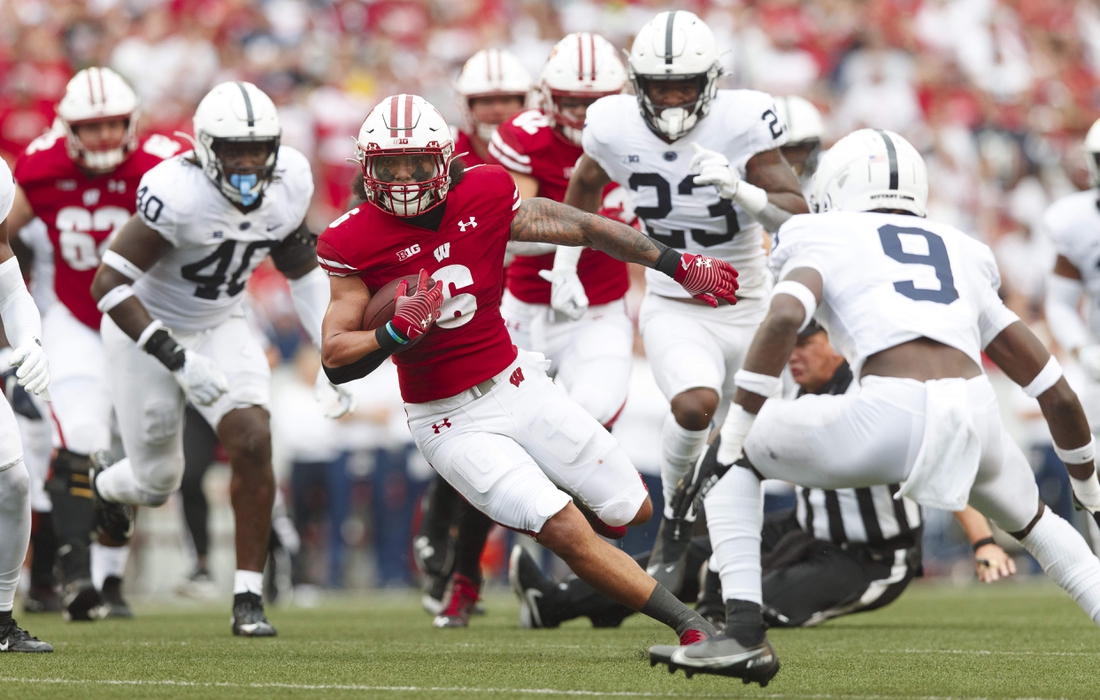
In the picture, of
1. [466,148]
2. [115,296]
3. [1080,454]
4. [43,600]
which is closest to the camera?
[1080,454]

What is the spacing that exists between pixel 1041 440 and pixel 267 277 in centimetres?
556

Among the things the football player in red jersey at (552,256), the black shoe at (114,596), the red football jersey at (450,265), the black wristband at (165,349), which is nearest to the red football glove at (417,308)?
the red football jersey at (450,265)

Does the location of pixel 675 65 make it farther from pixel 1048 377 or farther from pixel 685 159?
pixel 1048 377

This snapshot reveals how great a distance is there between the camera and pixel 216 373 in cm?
573

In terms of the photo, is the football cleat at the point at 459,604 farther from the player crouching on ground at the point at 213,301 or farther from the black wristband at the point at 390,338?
the black wristband at the point at 390,338

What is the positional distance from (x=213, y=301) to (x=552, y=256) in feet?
4.77

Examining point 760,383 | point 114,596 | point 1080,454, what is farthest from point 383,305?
point 114,596

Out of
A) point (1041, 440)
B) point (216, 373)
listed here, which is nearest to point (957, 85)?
point (1041, 440)

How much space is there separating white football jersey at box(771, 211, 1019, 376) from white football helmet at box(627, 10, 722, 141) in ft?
4.99

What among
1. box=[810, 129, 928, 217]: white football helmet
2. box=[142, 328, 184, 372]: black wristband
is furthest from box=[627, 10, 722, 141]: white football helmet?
box=[142, 328, 184, 372]: black wristband

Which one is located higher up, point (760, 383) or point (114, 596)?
point (760, 383)

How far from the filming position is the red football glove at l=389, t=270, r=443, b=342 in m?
4.15

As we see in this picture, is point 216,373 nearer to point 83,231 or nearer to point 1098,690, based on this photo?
point 83,231

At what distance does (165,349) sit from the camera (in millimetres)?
5781
